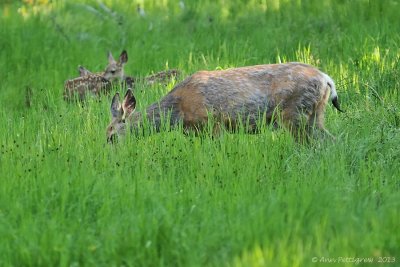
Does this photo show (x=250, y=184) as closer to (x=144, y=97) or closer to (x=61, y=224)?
(x=61, y=224)

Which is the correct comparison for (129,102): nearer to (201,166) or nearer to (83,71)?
(201,166)

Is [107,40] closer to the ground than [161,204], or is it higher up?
higher up

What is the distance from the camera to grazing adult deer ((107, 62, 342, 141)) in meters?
9.03

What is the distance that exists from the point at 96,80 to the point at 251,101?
137 inches

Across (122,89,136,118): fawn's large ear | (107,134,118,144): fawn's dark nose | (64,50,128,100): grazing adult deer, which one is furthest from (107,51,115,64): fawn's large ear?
(107,134,118,144): fawn's dark nose

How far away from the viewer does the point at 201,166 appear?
299 inches

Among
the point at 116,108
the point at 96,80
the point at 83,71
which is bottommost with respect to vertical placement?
the point at 116,108

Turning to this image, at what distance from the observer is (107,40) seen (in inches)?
540

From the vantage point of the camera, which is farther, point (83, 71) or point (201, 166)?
point (83, 71)

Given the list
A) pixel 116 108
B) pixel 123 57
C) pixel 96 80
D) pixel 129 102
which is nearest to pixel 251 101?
pixel 129 102

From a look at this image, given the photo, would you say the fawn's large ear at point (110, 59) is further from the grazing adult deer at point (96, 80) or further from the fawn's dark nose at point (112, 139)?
the fawn's dark nose at point (112, 139)

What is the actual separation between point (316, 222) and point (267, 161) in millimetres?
1686

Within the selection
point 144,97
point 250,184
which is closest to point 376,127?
point 250,184

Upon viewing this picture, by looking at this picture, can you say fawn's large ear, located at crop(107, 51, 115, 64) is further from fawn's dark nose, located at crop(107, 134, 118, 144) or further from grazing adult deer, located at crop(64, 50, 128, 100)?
fawn's dark nose, located at crop(107, 134, 118, 144)
